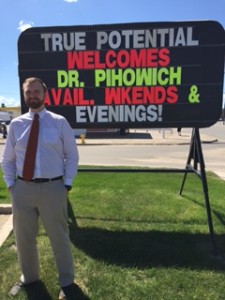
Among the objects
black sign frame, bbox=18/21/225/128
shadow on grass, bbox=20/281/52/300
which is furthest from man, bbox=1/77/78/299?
black sign frame, bbox=18/21/225/128

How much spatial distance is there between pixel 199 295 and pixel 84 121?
8.57ft

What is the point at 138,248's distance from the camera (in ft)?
14.2

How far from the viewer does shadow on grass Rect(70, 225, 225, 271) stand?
3.96 meters

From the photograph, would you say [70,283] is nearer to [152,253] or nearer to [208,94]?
[152,253]

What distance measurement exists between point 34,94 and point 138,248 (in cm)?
234

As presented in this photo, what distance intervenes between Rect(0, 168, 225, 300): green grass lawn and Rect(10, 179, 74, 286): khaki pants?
0.33 m

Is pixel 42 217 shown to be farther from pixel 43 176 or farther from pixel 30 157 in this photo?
pixel 30 157

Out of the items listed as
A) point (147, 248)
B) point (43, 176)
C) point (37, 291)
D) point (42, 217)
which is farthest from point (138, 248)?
point (43, 176)

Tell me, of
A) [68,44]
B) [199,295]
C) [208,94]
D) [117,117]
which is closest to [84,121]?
[117,117]

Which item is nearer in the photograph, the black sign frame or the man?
the man

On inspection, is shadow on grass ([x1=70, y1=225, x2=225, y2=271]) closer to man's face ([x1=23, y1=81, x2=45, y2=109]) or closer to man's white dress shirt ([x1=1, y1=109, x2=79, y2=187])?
man's white dress shirt ([x1=1, y1=109, x2=79, y2=187])

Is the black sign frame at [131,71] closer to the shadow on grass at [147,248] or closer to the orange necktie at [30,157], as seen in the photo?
the shadow on grass at [147,248]

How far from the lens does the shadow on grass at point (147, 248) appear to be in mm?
3963

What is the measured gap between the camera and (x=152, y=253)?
4203 millimetres
